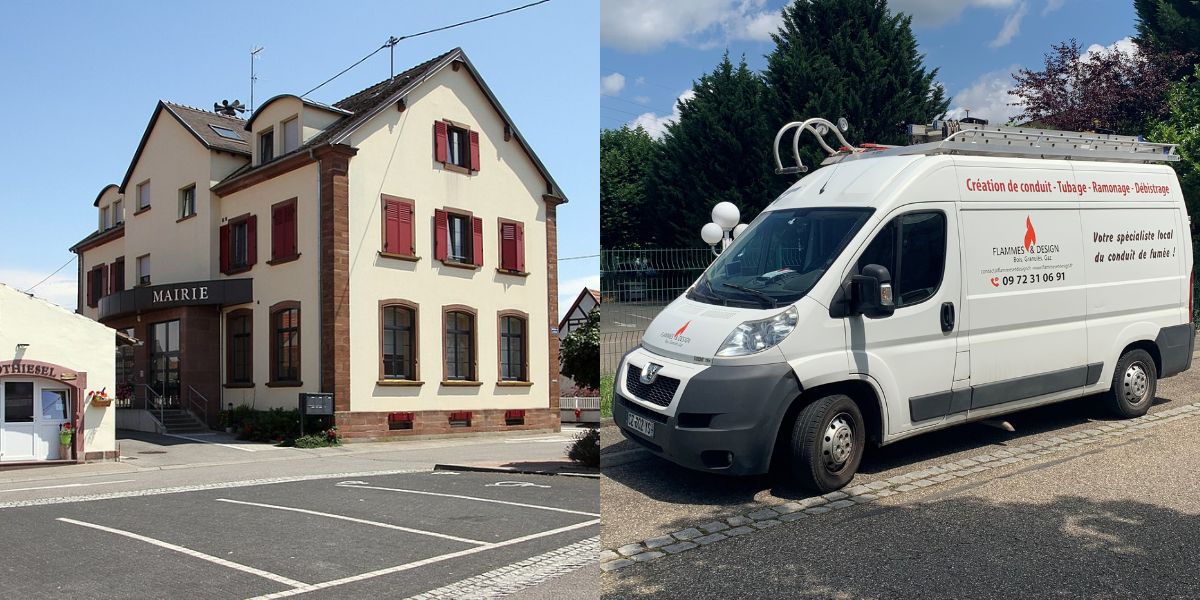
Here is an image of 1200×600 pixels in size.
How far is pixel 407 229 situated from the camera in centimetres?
653

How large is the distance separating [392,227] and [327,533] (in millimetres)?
2560

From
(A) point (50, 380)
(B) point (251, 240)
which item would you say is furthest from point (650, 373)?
(B) point (251, 240)

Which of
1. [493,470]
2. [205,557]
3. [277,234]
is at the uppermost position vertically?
[277,234]

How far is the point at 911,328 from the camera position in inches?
167

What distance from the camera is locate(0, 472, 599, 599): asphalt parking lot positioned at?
5.40m

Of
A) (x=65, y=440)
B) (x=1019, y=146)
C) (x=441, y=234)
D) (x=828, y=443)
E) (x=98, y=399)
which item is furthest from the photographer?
(x=98, y=399)

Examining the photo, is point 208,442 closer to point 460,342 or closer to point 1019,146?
point 460,342

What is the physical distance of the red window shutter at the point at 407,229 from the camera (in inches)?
253

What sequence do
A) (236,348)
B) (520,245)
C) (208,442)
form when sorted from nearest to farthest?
(520,245), (208,442), (236,348)

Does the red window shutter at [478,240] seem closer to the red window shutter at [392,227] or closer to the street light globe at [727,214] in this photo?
the red window shutter at [392,227]

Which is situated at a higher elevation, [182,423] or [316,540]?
[182,423]

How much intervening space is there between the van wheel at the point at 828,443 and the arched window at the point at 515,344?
1.48 meters

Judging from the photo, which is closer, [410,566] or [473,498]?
[410,566]

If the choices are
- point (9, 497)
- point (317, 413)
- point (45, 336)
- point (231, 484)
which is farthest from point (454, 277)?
point (45, 336)
